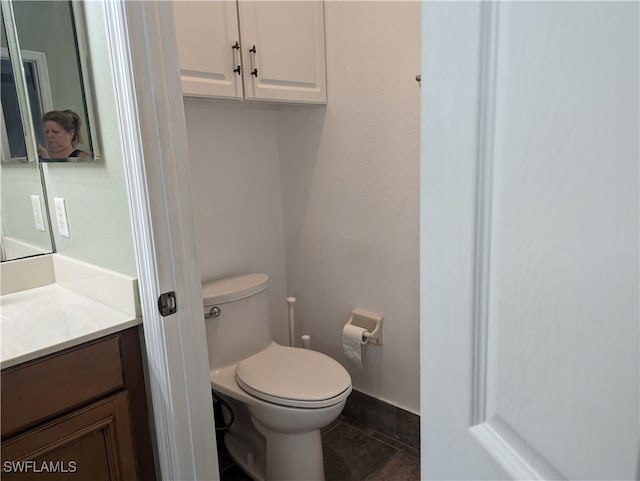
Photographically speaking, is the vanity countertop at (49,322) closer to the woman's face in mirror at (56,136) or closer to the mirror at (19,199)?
the mirror at (19,199)

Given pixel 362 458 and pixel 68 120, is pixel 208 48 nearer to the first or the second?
pixel 68 120

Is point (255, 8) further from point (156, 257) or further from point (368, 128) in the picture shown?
point (156, 257)

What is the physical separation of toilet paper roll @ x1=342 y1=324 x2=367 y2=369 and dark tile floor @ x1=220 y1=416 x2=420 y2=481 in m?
0.34

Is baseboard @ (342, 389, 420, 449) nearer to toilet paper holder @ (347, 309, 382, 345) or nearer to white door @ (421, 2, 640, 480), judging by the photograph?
toilet paper holder @ (347, 309, 382, 345)

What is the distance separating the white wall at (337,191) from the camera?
67.9 inches

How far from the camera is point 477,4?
41 cm

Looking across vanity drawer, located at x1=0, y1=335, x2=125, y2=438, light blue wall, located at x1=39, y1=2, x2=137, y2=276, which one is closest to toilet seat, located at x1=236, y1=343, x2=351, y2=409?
vanity drawer, located at x1=0, y1=335, x2=125, y2=438

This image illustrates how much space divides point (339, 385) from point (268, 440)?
1.20 feet

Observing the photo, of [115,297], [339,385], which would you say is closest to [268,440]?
[339,385]

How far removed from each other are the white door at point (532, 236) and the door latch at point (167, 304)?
0.67 m

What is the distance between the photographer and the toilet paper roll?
191 cm

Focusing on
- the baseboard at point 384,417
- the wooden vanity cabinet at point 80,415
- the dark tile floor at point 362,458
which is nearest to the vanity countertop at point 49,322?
the wooden vanity cabinet at point 80,415

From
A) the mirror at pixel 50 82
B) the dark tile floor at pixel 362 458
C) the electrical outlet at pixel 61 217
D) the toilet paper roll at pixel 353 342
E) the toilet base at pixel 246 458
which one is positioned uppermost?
the mirror at pixel 50 82

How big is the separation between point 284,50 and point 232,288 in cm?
97
